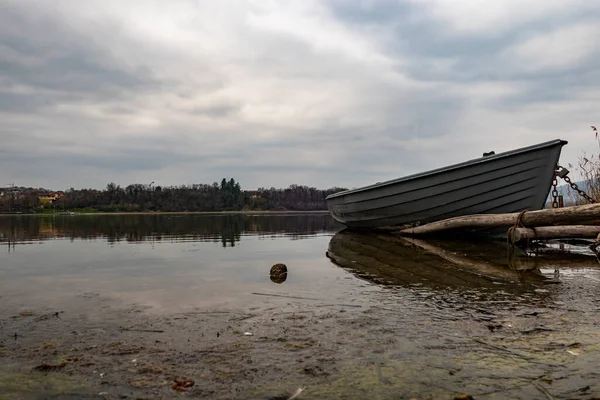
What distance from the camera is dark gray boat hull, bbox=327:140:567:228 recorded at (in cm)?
1138

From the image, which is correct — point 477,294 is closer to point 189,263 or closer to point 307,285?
point 307,285

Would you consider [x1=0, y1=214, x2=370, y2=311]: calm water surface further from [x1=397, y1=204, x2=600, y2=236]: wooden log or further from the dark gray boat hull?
the dark gray boat hull

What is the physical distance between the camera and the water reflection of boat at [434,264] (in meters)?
5.91

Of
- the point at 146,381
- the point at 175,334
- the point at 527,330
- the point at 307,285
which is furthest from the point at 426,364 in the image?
the point at 307,285

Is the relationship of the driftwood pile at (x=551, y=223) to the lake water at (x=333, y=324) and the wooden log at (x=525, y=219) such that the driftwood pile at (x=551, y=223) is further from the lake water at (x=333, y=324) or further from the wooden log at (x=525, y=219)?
the lake water at (x=333, y=324)

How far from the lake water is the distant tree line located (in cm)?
7942

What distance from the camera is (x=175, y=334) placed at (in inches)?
139

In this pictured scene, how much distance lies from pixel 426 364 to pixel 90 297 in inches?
156

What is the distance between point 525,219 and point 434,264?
357 centimetres

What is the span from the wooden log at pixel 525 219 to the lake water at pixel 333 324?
59.5 inches

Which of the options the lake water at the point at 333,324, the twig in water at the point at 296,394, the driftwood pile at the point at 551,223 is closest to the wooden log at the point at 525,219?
the driftwood pile at the point at 551,223

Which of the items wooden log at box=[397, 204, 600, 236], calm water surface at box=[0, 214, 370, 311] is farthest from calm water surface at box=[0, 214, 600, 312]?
wooden log at box=[397, 204, 600, 236]

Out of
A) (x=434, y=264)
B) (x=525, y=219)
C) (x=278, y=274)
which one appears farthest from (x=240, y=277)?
(x=525, y=219)

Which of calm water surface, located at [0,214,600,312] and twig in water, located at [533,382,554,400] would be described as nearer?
twig in water, located at [533,382,554,400]
